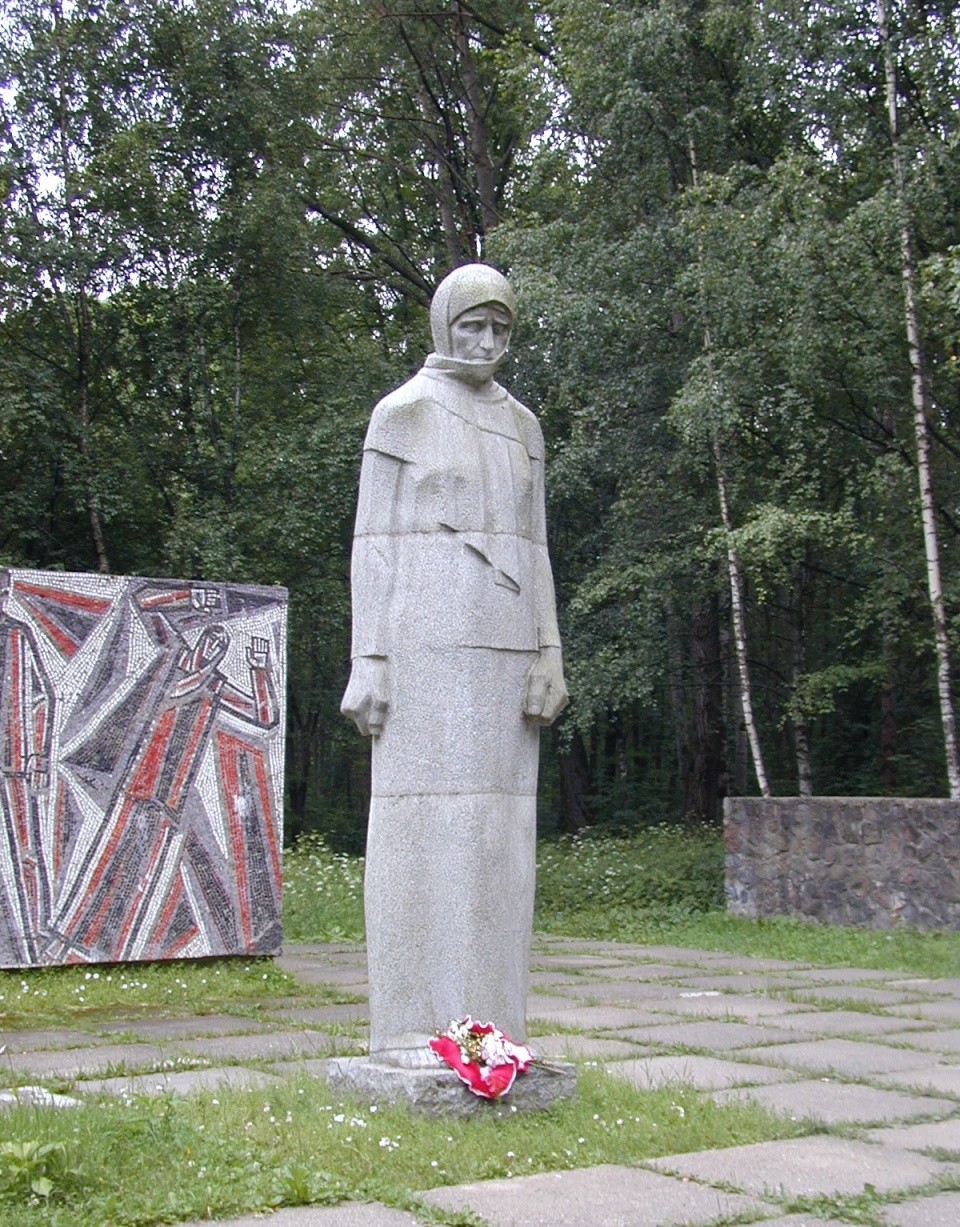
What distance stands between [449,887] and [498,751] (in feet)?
1.67

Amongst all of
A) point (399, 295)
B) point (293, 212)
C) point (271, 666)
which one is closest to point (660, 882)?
point (271, 666)

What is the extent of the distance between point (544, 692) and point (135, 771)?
4680 millimetres

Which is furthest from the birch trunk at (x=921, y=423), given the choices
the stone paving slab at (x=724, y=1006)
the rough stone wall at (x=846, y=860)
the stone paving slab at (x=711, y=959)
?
the stone paving slab at (x=724, y=1006)

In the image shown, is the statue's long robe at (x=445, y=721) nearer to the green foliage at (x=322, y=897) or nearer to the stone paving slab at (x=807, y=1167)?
the stone paving slab at (x=807, y=1167)

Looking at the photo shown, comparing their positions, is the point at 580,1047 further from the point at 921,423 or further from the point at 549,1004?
the point at 921,423

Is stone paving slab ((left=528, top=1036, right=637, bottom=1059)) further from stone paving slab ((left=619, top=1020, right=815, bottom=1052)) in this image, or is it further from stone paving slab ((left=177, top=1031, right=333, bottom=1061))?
stone paving slab ((left=177, top=1031, right=333, bottom=1061))

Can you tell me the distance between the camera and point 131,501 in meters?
20.4

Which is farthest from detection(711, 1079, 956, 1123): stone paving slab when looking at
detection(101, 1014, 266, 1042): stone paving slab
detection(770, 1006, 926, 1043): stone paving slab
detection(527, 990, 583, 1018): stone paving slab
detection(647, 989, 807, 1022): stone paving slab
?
detection(101, 1014, 266, 1042): stone paving slab

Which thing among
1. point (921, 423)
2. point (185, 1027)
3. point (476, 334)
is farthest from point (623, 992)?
point (921, 423)

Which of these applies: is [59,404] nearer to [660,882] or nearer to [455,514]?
[660,882]

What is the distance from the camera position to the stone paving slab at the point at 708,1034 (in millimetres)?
7090

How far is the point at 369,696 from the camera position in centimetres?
539

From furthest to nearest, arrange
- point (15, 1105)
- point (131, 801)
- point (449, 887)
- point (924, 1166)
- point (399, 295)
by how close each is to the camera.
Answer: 1. point (399, 295)
2. point (131, 801)
3. point (449, 887)
4. point (15, 1105)
5. point (924, 1166)

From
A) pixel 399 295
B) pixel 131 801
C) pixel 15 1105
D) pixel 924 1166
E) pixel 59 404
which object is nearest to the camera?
pixel 924 1166
